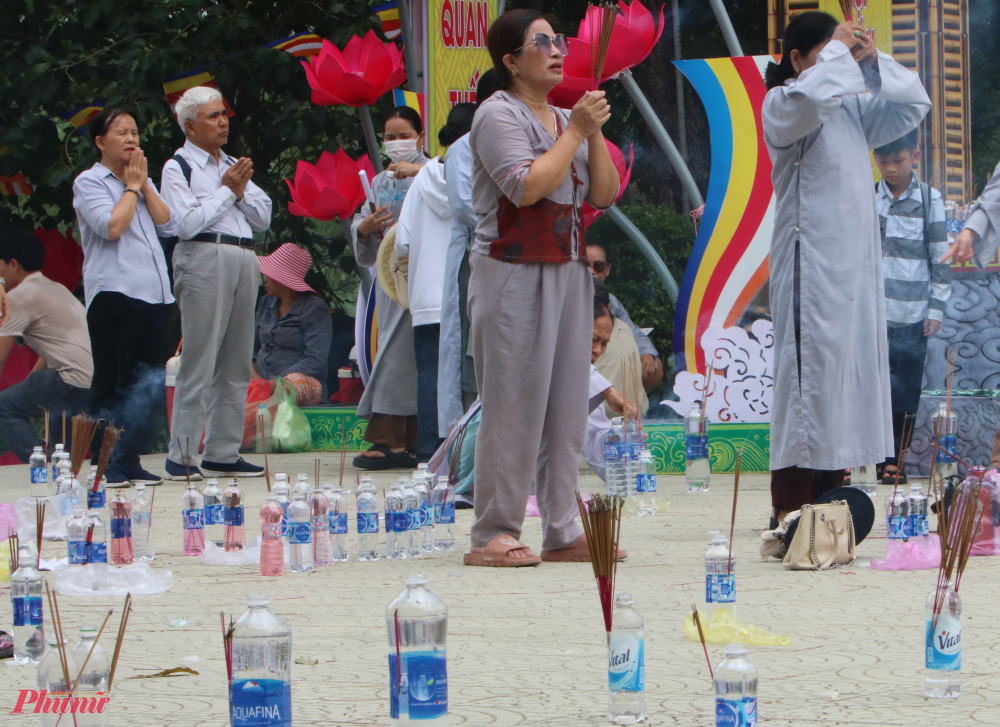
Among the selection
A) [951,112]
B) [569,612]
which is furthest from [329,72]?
[569,612]

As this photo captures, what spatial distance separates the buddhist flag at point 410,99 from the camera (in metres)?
8.61

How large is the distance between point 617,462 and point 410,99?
3444 millimetres

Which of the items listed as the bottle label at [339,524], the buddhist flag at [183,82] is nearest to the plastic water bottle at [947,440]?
the bottle label at [339,524]

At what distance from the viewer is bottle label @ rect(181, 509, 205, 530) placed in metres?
5.04

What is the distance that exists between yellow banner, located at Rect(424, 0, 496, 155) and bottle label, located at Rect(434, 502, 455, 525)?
376cm

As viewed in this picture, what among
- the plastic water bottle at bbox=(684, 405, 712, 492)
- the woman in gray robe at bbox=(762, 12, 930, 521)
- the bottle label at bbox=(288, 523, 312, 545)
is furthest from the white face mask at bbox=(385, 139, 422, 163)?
the bottle label at bbox=(288, 523, 312, 545)

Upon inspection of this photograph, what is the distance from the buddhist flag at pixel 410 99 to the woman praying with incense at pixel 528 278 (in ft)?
13.4

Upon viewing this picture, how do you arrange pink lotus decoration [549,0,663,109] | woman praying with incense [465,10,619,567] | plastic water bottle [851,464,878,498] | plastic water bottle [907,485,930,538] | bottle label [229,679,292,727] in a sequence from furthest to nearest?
pink lotus decoration [549,0,663,109], plastic water bottle [851,464,878,498], plastic water bottle [907,485,930,538], woman praying with incense [465,10,619,567], bottle label [229,679,292,727]

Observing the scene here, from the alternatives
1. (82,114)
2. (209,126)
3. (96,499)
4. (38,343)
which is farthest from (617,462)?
(82,114)

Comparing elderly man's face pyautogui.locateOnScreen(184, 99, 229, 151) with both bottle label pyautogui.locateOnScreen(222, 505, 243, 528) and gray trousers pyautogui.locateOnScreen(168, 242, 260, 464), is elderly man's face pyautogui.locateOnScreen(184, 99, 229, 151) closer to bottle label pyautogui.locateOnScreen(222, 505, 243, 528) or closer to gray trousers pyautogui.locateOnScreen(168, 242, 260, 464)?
gray trousers pyautogui.locateOnScreen(168, 242, 260, 464)

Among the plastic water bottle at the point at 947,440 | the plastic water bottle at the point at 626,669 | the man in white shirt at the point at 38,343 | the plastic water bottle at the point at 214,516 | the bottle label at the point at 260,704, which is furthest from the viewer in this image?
the man in white shirt at the point at 38,343

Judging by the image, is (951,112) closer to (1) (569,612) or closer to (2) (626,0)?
(2) (626,0)

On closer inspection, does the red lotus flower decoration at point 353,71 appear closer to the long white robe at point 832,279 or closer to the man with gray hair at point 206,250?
the man with gray hair at point 206,250

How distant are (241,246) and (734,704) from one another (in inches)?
217
